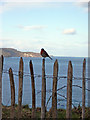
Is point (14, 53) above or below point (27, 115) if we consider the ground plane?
above

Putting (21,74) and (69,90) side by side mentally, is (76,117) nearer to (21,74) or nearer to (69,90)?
(69,90)

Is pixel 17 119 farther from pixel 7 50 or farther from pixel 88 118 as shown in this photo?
pixel 7 50

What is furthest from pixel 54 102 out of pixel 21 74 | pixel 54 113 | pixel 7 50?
pixel 7 50

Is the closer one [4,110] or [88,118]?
[88,118]

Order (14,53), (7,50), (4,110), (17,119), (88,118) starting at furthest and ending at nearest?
(14,53), (7,50), (4,110), (88,118), (17,119)

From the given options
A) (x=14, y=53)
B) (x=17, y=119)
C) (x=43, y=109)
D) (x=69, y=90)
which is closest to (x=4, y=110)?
(x=17, y=119)

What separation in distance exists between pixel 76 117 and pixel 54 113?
169cm

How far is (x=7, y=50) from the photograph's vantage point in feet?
591

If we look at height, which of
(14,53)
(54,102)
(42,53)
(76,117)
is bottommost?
(76,117)

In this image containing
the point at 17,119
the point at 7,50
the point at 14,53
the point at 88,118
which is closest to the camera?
the point at 17,119

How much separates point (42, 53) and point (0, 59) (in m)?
1.38

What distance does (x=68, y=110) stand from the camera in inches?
265

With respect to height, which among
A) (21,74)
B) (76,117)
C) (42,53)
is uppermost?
(42,53)

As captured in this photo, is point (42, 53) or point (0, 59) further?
point (42, 53)
